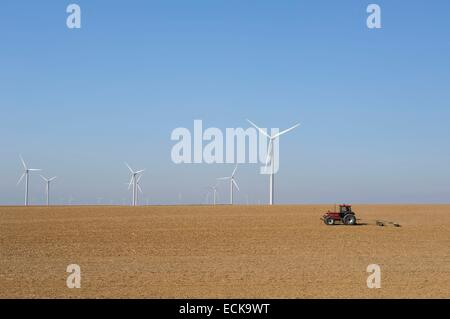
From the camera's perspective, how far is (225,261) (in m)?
27.9

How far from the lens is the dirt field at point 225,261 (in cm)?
2012

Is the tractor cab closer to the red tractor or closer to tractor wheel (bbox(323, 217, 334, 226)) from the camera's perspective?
the red tractor

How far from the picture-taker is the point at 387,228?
46781 millimetres

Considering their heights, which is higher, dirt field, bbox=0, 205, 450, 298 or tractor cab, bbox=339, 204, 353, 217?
tractor cab, bbox=339, 204, 353, 217

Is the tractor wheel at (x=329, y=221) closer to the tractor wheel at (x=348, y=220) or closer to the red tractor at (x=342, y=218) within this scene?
the red tractor at (x=342, y=218)

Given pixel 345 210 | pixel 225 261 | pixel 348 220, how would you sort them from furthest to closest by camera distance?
pixel 345 210
pixel 348 220
pixel 225 261

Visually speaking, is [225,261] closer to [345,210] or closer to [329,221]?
[329,221]

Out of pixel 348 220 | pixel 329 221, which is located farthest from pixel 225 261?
pixel 348 220

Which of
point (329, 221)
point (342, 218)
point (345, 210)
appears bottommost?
point (329, 221)

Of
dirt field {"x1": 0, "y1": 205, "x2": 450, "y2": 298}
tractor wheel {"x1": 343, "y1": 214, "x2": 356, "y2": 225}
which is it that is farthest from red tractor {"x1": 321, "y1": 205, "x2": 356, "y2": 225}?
dirt field {"x1": 0, "y1": 205, "x2": 450, "y2": 298}

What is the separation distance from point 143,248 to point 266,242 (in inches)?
308

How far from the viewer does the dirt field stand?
66.0ft

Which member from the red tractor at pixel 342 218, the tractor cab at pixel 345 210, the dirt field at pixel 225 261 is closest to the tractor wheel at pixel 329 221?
the red tractor at pixel 342 218

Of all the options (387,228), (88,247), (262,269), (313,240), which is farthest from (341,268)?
(387,228)
